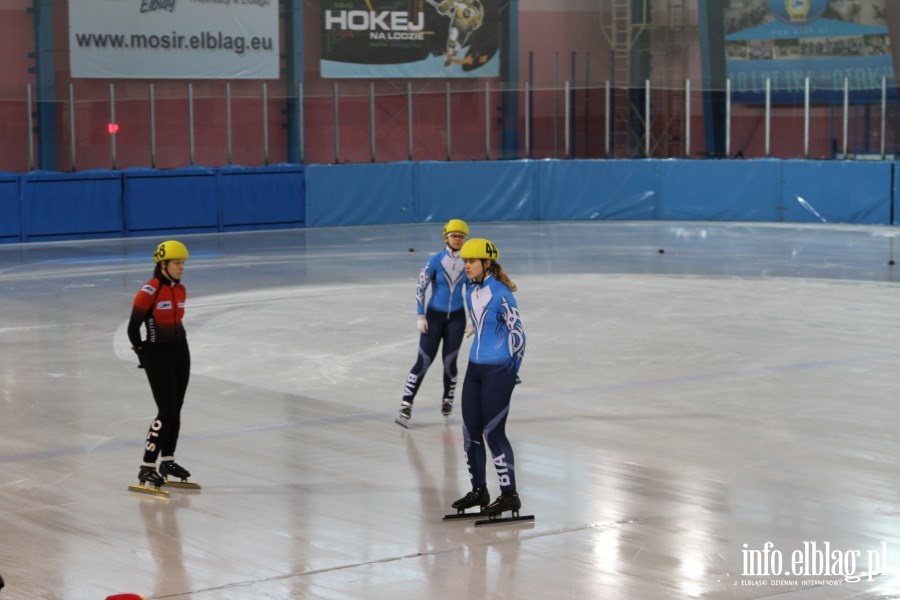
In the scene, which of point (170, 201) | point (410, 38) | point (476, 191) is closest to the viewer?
point (170, 201)

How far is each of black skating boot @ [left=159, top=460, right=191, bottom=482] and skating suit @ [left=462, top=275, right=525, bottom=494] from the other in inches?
86.5

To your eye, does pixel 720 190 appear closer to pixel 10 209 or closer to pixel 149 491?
pixel 10 209

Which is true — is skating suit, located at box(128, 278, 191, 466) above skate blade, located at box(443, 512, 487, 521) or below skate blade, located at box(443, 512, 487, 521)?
above

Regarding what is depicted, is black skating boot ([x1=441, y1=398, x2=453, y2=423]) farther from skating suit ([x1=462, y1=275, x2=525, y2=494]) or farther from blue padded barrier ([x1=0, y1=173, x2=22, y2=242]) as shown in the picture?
blue padded barrier ([x1=0, y1=173, x2=22, y2=242])

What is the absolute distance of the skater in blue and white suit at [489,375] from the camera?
337 inches

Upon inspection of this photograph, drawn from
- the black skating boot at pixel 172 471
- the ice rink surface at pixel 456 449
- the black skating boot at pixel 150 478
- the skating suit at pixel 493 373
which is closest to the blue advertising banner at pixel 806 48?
the ice rink surface at pixel 456 449

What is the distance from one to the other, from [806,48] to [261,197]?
15438mm

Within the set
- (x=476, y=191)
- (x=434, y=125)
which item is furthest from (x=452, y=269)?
(x=434, y=125)

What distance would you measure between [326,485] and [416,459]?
1033mm

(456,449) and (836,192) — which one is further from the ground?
(836,192)

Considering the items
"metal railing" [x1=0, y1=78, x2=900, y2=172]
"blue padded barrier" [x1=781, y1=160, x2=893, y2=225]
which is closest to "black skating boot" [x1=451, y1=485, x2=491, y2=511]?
"metal railing" [x1=0, y1=78, x2=900, y2=172]

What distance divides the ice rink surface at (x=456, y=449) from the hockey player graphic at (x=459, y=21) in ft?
54.3

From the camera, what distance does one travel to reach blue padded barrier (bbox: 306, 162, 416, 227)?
1321 inches

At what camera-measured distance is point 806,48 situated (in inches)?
1420
